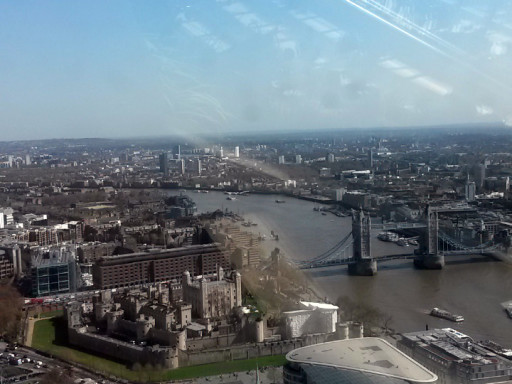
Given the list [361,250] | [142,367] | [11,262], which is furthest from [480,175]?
[142,367]

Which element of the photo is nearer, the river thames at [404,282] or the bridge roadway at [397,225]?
the river thames at [404,282]

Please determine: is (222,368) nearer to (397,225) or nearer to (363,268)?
(363,268)

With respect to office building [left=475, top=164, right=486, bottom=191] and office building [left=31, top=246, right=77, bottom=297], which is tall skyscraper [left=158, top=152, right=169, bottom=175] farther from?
office building [left=31, top=246, right=77, bottom=297]

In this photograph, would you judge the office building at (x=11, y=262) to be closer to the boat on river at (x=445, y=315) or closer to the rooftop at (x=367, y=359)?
the boat on river at (x=445, y=315)

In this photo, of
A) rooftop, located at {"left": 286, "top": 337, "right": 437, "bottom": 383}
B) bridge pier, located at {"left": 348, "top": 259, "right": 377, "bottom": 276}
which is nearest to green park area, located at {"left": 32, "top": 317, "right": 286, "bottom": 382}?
rooftop, located at {"left": 286, "top": 337, "right": 437, "bottom": 383}

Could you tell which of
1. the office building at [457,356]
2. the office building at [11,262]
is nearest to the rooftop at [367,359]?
the office building at [457,356]

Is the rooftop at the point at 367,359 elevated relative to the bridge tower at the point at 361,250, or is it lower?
elevated

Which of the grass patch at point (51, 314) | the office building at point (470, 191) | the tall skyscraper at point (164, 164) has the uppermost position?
the tall skyscraper at point (164, 164)

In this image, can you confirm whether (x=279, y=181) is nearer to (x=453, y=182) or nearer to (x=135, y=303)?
(x=453, y=182)
